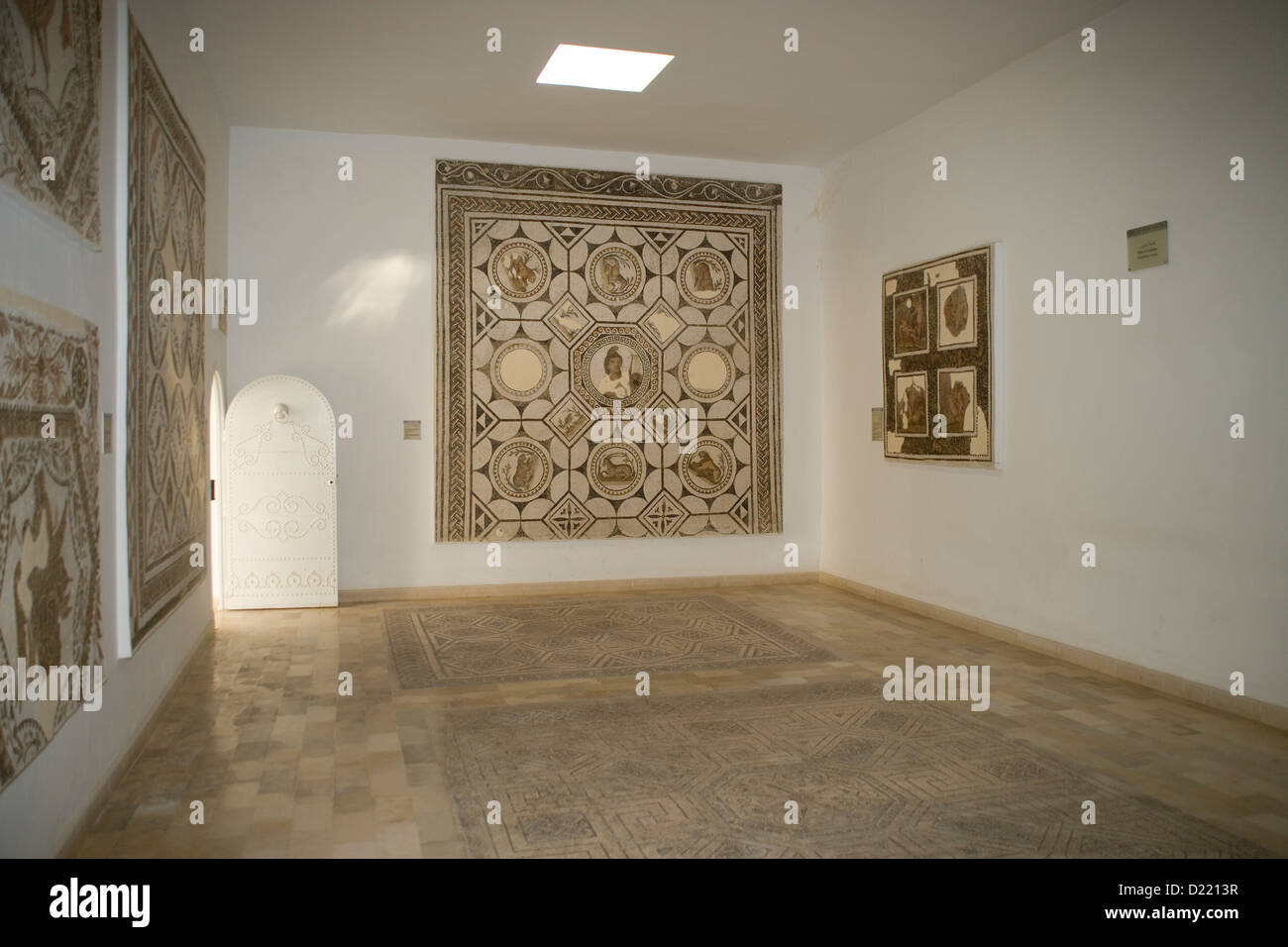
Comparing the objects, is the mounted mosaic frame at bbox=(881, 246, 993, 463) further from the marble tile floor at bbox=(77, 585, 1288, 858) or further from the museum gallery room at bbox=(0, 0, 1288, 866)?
the marble tile floor at bbox=(77, 585, 1288, 858)

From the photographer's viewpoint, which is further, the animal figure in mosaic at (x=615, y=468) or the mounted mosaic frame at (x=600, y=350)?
the animal figure in mosaic at (x=615, y=468)

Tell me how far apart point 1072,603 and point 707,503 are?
3.37 metres

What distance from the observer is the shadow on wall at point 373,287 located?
302 inches

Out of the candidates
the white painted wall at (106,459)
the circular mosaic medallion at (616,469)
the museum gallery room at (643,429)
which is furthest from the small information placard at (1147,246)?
the white painted wall at (106,459)

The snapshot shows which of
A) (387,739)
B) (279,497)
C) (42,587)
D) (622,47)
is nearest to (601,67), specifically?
(622,47)

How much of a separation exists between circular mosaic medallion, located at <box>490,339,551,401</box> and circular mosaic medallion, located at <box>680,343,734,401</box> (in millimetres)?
1176

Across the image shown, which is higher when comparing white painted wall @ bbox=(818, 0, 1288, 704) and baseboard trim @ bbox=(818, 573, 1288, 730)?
white painted wall @ bbox=(818, 0, 1288, 704)

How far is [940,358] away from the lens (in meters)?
6.90

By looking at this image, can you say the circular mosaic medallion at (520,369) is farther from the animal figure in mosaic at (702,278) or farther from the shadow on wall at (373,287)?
the animal figure in mosaic at (702,278)

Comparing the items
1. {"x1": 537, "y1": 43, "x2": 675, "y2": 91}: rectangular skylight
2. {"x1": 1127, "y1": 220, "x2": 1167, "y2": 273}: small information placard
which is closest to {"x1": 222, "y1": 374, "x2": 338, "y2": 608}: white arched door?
{"x1": 537, "y1": 43, "x2": 675, "y2": 91}: rectangular skylight

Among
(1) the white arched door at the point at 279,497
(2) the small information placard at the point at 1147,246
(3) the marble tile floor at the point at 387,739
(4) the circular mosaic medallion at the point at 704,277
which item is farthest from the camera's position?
(4) the circular mosaic medallion at the point at 704,277

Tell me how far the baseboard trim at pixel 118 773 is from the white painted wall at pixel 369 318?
245 centimetres

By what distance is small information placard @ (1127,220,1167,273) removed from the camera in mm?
5082

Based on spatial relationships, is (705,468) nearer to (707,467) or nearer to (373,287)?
(707,467)
